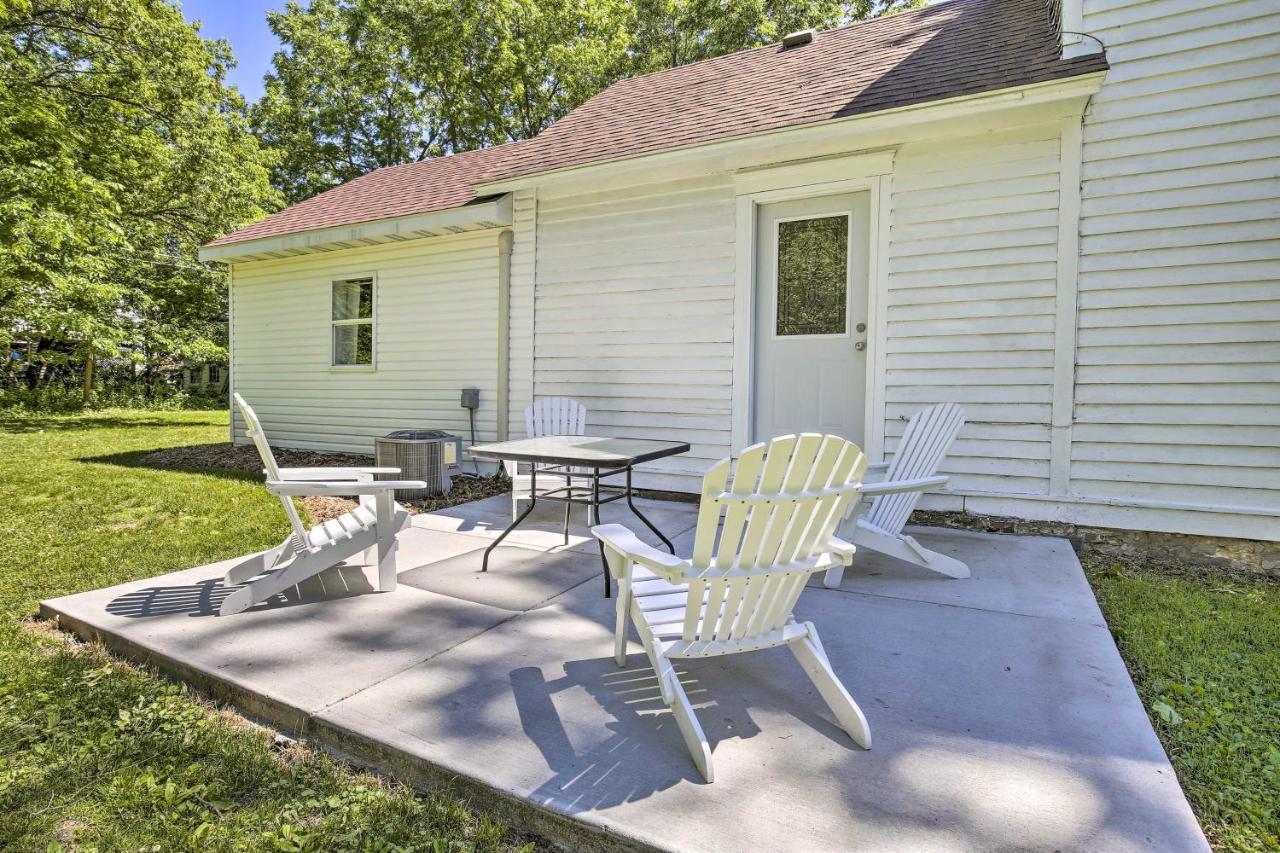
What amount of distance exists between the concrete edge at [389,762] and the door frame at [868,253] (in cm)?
379

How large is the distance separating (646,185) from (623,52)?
1443 centimetres

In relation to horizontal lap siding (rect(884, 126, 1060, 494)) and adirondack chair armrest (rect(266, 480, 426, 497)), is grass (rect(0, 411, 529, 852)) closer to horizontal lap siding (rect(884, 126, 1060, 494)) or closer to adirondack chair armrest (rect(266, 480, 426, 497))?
adirondack chair armrest (rect(266, 480, 426, 497))

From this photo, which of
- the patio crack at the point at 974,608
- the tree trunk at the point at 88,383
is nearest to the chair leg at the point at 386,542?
the patio crack at the point at 974,608

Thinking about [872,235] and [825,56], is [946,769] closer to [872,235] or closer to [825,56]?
[872,235]

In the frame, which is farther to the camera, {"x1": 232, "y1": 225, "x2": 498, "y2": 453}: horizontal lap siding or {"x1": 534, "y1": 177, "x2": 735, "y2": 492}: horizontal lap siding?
{"x1": 232, "y1": 225, "x2": 498, "y2": 453}: horizontal lap siding

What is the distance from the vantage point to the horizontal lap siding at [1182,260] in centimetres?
380

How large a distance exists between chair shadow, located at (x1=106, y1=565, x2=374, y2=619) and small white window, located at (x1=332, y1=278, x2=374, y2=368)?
5111mm

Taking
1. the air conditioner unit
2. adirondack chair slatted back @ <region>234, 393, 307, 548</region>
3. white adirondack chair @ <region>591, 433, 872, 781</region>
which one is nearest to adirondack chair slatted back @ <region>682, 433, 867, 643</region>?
white adirondack chair @ <region>591, 433, 872, 781</region>

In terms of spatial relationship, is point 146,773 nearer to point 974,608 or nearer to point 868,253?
point 974,608

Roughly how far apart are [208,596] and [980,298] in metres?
4.90

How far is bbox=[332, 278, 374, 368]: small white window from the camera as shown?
26.1 feet

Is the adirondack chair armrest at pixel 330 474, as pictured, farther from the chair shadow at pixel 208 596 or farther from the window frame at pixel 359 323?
the window frame at pixel 359 323

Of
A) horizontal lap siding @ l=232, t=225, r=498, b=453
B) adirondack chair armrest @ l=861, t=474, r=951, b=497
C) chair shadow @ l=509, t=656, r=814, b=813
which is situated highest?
horizontal lap siding @ l=232, t=225, r=498, b=453

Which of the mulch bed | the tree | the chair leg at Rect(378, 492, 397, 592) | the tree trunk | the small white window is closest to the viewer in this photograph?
the chair leg at Rect(378, 492, 397, 592)
